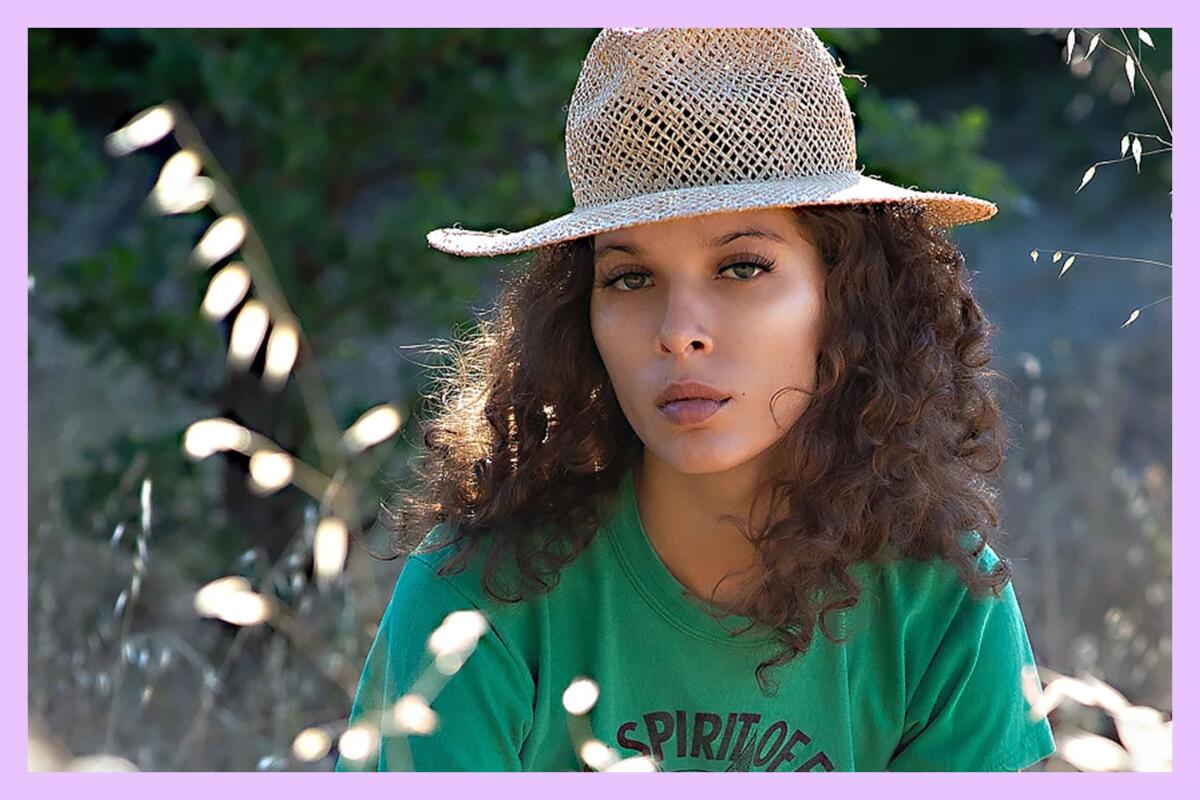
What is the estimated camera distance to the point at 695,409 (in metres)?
1.99

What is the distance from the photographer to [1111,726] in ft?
12.1

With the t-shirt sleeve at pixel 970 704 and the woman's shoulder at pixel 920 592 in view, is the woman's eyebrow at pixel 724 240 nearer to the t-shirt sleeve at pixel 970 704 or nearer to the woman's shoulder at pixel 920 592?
the woman's shoulder at pixel 920 592

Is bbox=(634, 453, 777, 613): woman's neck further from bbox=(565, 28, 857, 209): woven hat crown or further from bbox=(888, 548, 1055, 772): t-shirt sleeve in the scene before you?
bbox=(565, 28, 857, 209): woven hat crown

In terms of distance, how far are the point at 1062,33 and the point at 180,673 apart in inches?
119

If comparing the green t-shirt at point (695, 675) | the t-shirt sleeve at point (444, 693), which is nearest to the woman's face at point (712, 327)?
the green t-shirt at point (695, 675)

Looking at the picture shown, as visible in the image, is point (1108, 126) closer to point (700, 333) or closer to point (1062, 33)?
point (1062, 33)

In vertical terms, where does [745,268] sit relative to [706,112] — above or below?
below

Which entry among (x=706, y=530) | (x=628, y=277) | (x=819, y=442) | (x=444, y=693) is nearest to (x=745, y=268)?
(x=628, y=277)

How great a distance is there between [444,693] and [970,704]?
792mm

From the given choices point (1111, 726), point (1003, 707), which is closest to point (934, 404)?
point (1003, 707)

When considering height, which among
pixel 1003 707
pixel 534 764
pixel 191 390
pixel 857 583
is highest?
pixel 857 583

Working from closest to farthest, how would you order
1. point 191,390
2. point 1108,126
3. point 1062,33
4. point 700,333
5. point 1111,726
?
point 700,333, point 1062,33, point 1111,726, point 191,390, point 1108,126

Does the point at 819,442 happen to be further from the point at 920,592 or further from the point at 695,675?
the point at 695,675

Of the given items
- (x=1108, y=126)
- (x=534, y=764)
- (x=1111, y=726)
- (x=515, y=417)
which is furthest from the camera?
(x=1108, y=126)
